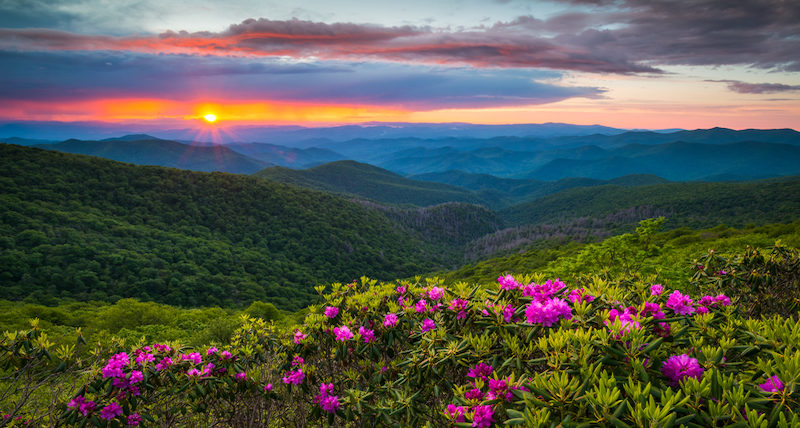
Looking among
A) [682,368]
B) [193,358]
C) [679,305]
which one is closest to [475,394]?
[682,368]

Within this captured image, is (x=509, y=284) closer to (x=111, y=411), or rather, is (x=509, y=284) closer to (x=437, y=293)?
(x=437, y=293)

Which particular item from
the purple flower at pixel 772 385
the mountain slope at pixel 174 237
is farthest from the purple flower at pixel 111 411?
the mountain slope at pixel 174 237

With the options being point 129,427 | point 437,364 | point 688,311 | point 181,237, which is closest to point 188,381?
point 129,427

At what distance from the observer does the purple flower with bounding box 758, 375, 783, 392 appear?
8.61 ft

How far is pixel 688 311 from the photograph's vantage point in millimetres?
4539

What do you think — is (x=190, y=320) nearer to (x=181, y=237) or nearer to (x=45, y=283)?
(x=45, y=283)

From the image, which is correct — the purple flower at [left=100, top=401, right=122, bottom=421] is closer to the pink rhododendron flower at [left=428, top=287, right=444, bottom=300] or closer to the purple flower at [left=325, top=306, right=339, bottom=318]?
the purple flower at [left=325, top=306, right=339, bottom=318]

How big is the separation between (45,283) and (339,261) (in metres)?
66.0

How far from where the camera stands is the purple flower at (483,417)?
3145 millimetres

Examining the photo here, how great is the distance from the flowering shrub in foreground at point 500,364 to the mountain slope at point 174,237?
217 ft

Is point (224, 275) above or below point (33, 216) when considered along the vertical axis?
below

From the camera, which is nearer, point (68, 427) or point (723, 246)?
point (68, 427)

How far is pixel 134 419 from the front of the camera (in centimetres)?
510

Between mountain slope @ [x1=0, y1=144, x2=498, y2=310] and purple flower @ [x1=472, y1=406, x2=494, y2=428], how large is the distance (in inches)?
2750
